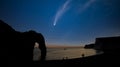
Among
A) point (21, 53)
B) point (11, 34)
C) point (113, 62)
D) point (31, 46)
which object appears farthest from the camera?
point (31, 46)

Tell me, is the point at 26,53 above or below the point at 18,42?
below

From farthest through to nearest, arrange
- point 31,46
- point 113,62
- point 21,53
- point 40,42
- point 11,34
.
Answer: point 40,42 < point 31,46 < point 21,53 < point 11,34 < point 113,62

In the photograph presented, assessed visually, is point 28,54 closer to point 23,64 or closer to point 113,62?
point 23,64

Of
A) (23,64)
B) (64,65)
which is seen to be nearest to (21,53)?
(23,64)

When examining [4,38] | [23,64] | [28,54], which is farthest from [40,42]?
[23,64]

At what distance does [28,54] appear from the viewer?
29234 millimetres

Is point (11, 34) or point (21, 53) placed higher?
point (11, 34)

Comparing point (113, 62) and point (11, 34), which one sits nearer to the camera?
point (113, 62)

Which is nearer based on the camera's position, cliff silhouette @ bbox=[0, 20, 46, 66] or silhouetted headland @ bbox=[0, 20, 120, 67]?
silhouetted headland @ bbox=[0, 20, 120, 67]

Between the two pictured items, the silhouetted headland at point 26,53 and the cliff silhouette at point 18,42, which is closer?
the silhouetted headland at point 26,53

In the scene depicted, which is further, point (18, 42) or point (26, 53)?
point (26, 53)

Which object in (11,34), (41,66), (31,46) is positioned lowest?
(41,66)

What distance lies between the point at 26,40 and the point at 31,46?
1945mm

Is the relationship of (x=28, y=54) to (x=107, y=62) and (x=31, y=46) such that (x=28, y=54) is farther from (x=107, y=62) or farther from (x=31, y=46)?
(x=107, y=62)
